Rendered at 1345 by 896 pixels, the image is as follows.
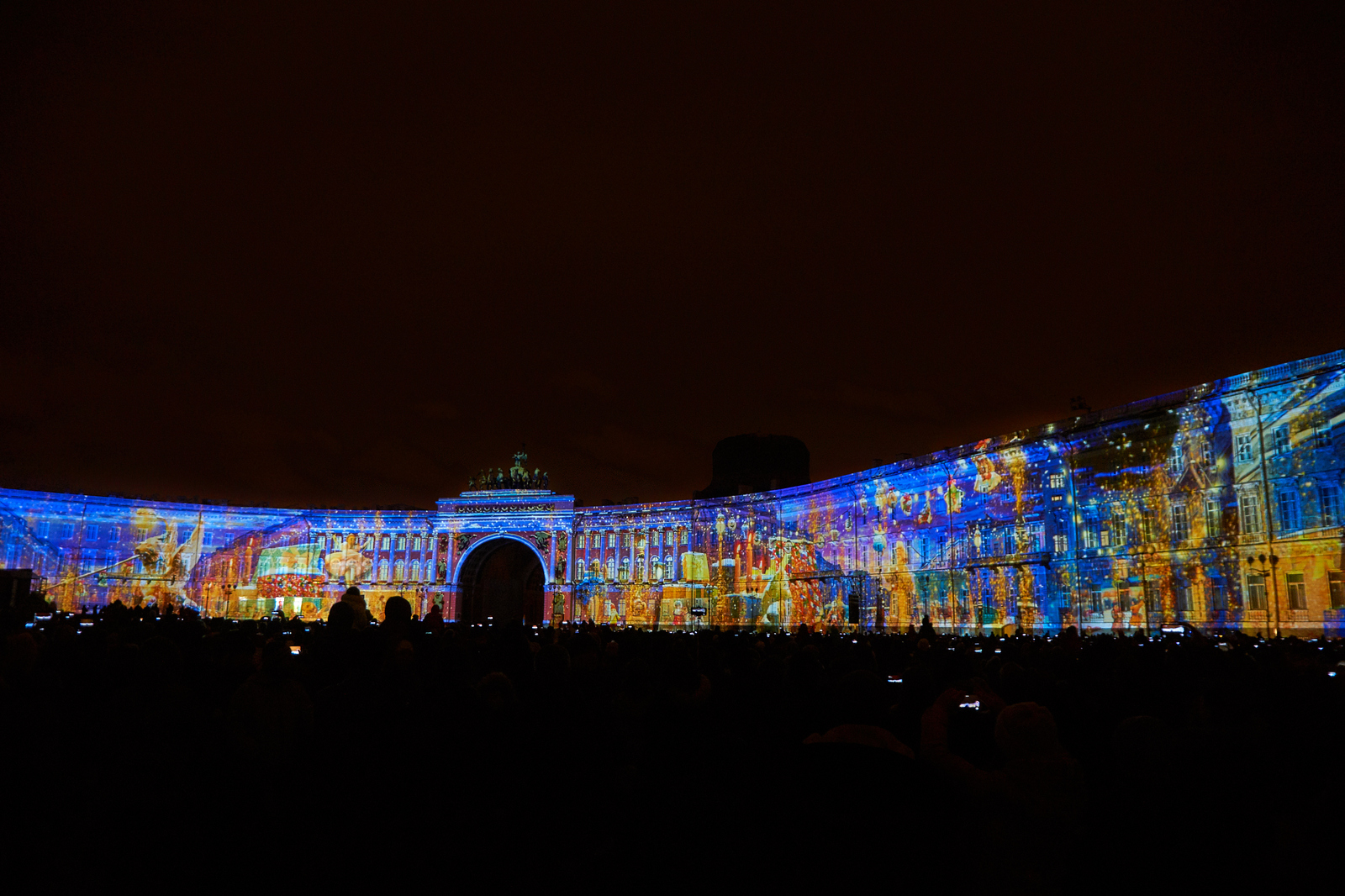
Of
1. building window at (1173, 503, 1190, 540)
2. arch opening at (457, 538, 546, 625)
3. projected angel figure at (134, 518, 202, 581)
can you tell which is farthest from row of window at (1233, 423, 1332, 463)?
projected angel figure at (134, 518, 202, 581)

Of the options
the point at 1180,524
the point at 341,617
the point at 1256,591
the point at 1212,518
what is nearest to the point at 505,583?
the point at 1180,524

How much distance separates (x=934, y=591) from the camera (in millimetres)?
48250

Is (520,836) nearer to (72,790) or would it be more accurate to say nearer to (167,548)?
(72,790)

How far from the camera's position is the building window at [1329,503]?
98.4 ft

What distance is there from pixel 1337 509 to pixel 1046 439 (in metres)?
13.2

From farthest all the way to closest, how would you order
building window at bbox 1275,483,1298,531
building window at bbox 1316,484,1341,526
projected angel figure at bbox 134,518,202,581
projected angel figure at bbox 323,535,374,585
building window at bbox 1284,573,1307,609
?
projected angel figure at bbox 323,535,374,585, projected angel figure at bbox 134,518,202,581, building window at bbox 1275,483,1298,531, building window at bbox 1284,573,1307,609, building window at bbox 1316,484,1341,526

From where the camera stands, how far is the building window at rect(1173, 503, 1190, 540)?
3544cm

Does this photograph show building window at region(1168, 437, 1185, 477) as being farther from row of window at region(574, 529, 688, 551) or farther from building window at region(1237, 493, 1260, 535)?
row of window at region(574, 529, 688, 551)

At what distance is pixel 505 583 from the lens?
82.6 meters

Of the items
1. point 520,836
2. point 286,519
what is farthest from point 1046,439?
point 286,519

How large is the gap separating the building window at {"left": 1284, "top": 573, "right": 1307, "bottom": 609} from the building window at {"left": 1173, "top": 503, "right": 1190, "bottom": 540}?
4.48 m

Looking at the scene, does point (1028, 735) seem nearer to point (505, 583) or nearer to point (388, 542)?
point (388, 542)

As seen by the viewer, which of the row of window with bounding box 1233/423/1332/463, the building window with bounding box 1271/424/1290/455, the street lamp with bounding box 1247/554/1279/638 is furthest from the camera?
the building window with bounding box 1271/424/1290/455

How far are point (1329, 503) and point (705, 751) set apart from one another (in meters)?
31.3
